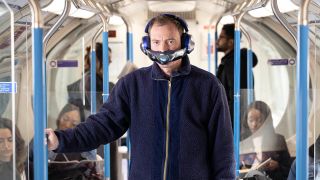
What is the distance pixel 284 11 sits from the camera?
6.07m

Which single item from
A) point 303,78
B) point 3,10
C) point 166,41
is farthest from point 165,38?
point 3,10

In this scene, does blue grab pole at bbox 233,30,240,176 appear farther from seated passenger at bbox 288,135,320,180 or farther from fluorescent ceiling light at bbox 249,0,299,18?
seated passenger at bbox 288,135,320,180

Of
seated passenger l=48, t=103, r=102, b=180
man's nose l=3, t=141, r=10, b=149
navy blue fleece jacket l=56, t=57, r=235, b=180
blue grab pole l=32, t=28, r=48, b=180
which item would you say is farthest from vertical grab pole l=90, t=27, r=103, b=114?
navy blue fleece jacket l=56, t=57, r=235, b=180

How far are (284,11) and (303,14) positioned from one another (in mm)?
3244

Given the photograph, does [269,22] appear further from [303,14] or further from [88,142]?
[88,142]

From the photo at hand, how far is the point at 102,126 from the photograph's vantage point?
2779mm

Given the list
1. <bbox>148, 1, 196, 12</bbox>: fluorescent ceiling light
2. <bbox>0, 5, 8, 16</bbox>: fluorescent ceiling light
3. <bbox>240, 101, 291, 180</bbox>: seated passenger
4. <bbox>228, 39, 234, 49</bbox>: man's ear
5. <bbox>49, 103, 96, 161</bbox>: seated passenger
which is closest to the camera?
<bbox>0, 5, 8, 16</bbox>: fluorescent ceiling light

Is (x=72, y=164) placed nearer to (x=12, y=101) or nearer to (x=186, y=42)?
(x=12, y=101)

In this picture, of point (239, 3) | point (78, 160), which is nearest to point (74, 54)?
point (78, 160)

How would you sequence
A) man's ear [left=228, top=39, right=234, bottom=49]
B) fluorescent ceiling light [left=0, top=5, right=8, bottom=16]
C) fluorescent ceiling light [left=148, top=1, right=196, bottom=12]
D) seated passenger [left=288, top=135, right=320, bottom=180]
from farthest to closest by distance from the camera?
fluorescent ceiling light [left=148, top=1, right=196, bottom=12] → man's ear [left=228, top=39, right=234, bottom=49] → seated passenger [left=288, top=135, right=320, bottom=180] → fluorescent ceiling light [left=0, top=5, right=8, bottom=16]

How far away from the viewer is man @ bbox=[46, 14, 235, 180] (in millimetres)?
2623

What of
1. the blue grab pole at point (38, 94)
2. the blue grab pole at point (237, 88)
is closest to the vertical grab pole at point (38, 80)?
the blue grab pole at point (38, 94)

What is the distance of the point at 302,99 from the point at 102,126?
1.09 m

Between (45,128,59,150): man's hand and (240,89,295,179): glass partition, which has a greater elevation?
(45,128,59,150): man's hand
